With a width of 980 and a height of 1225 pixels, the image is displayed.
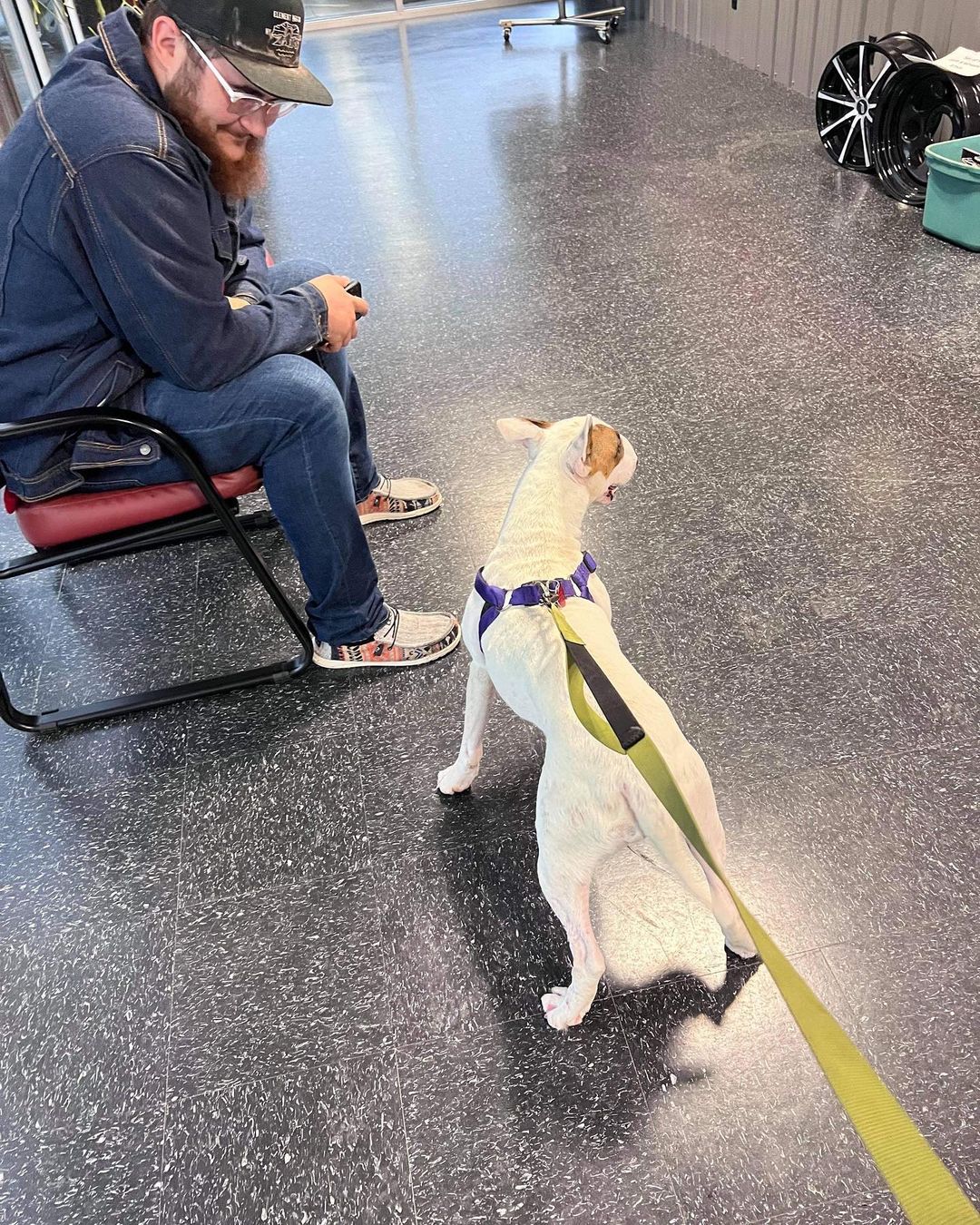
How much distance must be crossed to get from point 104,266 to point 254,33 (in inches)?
16.2

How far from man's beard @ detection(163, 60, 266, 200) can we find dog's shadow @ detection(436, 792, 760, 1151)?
1201 millimetres

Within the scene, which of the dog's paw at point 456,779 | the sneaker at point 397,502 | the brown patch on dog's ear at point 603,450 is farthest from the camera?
the sneaker at point 397,502

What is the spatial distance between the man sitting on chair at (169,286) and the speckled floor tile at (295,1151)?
919 millimetres

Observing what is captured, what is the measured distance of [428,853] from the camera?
5.27 feet

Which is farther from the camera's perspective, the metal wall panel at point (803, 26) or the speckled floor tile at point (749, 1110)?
the metal wall panel at point (803, 26)

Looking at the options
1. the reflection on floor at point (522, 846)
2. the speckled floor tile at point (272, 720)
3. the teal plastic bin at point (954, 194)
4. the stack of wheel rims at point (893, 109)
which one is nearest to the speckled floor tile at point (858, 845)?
the reflection on floor at point (522, 846)

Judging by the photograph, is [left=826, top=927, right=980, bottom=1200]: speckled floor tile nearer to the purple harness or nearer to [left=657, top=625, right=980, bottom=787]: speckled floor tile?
[left=657, top=625, right=980, bottom=787]: speckled floor tile

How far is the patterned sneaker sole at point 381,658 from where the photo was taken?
1.96 metres

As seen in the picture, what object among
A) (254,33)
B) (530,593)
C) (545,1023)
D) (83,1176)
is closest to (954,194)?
(254,33)

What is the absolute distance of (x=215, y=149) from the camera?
1540 mm

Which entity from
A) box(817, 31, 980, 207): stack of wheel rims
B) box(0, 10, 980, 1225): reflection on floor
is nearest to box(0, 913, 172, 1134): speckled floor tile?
box(0, 10, 980, 1225): reflection on floor

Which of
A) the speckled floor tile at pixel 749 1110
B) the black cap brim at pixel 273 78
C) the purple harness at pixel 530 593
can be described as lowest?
the speckled floor tile at pixel 749 1110

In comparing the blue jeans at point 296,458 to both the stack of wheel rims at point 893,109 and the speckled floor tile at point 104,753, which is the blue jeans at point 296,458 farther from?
the stack of wheel rims at point 893,109

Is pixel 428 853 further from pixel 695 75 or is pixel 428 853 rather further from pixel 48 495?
pixel 695 75
